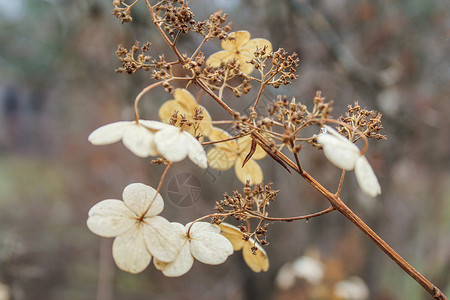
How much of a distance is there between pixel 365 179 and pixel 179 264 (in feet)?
0.98

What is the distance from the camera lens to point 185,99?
2.40ft

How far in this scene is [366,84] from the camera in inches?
96.0

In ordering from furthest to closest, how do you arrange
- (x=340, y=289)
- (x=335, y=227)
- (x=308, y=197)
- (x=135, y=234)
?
(x=335, y=227), (x=308, y=197), (x=340, y=289), (x=135, y=234)

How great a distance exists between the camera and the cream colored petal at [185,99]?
72cm

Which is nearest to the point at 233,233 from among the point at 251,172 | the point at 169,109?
the point at 251,172

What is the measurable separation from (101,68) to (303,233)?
86.8 inches

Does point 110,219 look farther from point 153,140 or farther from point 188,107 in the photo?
point 188,107

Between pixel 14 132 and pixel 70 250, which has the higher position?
pixel 14 132

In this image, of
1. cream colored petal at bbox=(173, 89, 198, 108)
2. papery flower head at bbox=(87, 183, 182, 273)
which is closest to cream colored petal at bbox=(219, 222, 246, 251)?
papery flower head at bbox=(87, 183, 182, 273)

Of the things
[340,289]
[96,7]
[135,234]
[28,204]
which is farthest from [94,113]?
[135,234]

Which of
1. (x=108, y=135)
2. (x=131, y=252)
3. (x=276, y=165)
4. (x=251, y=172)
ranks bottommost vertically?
(x=131, y=252)

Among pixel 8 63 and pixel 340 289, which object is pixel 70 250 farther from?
pixel 340 289

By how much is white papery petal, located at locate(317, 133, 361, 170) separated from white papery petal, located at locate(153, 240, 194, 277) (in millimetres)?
266

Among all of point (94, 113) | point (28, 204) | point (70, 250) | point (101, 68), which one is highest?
point (94, 113)
